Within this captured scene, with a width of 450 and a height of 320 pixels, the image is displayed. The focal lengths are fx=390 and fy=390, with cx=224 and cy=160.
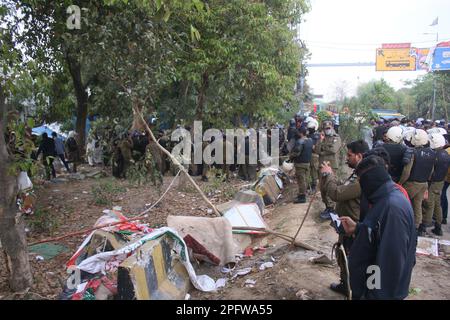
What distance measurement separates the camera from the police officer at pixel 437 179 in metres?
6.27

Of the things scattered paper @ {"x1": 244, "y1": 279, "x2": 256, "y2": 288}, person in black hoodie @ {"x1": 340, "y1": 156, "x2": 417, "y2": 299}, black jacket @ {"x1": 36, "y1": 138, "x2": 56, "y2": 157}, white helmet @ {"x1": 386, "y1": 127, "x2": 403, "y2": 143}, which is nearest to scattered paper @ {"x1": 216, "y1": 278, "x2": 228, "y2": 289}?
scattered paper @ {"x1": 244, "y1": 279, "x2": 256, "y2": 288}

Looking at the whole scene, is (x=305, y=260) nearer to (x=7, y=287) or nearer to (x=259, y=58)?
(x=7, y=287)

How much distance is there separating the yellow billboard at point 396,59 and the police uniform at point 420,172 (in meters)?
37.2

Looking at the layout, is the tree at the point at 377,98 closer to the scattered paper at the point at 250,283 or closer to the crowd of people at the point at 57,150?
the scattered paper at the point at 250,283

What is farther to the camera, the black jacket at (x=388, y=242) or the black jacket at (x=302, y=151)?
the black jacket at (x=302, y=151)

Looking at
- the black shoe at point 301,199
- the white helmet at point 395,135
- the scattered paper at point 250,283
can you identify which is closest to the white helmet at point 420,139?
the white helmet at point 395,135

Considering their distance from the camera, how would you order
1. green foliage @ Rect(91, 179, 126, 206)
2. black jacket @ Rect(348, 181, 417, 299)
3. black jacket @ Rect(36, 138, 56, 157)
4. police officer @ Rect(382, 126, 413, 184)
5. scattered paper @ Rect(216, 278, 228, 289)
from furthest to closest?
1. black jacket @ Rect(36, 138, 56, 157)
2. green foliage @ Rect(91, 179, 126, 206)
3. police officer @ Rect(382, 126, 413, 184)
4. scattered paper @ Rect(216, 278, 228, 289)
5. black jacket @ Rect(348, 181, 417, 299)

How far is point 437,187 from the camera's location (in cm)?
643

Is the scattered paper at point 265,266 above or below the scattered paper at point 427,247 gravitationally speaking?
above

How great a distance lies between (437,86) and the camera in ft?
106

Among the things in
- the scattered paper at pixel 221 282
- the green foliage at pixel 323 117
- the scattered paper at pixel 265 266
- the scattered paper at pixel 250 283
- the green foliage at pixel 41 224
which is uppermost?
the green foliage at pixel 323 117

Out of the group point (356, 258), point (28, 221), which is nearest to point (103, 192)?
point (28, 221)

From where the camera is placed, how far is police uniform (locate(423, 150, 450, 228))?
6.27m

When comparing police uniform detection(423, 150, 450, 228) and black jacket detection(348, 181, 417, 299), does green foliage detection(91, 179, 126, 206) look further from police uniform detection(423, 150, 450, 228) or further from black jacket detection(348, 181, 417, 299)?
black jacket detection(348, 181, 417, 299)
